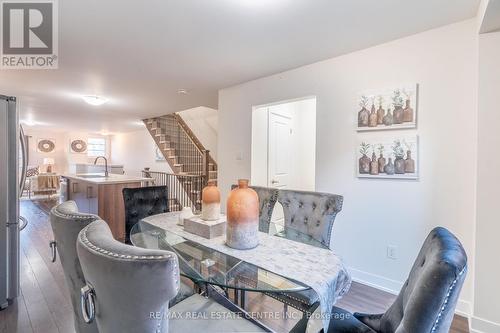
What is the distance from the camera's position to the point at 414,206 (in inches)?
91.6

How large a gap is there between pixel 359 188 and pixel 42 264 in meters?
3.74

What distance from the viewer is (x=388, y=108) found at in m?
2.44

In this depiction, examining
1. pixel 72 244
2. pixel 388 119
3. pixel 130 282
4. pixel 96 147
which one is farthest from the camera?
pixel 96 147

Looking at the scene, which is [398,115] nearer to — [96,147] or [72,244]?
[72,244]

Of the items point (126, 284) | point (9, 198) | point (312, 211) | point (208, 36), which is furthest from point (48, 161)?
point (126, 284)

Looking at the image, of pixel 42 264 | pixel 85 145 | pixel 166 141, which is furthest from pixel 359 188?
pixel 85 145

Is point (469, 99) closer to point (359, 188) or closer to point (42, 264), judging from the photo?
point (359, 188)

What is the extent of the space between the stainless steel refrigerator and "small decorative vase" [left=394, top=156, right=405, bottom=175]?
3372 mm

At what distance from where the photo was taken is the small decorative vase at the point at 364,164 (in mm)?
2582

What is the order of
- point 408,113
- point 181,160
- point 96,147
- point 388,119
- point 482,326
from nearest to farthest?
point 482,326 < point 408,113 < point 388,119 < point 181,160 < point 96,147

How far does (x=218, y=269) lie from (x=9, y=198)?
2.05m

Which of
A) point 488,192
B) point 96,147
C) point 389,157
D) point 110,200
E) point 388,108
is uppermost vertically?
point 96,147

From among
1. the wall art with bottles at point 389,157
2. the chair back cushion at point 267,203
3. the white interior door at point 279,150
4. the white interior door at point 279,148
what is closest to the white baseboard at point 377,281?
the wall art with bottles at point 389,157

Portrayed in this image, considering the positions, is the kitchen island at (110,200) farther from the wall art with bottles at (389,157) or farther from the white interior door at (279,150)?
the wall art with bottles at (389,157)
